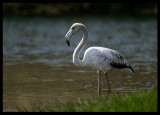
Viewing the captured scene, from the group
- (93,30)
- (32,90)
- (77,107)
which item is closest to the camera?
(77,107)

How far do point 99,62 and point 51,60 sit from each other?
29.0 ft

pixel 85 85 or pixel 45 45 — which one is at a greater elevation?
pixel 85 85

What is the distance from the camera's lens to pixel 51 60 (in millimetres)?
18734

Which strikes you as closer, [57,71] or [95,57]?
[95,57]

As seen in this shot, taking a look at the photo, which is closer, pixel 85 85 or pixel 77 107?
pixel 77 107

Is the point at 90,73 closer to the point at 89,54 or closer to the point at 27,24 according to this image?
the point at 89,54

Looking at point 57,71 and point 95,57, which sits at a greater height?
point 95,57

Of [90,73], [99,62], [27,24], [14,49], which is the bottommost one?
[27,24]

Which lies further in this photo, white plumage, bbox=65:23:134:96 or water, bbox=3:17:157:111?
water, bbox=3:17:157:111

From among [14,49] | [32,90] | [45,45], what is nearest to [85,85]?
[32,90]

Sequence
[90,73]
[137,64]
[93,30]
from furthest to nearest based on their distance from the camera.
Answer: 1. [93,30]
2. [137,64]
3. [90,73]

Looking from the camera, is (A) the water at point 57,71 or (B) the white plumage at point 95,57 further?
(A) the water at point 57,71

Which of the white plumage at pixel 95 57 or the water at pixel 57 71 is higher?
the white plumage at pixel 95 57

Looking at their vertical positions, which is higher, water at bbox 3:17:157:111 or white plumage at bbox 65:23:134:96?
white plumage at bbox 65:23:134:96
